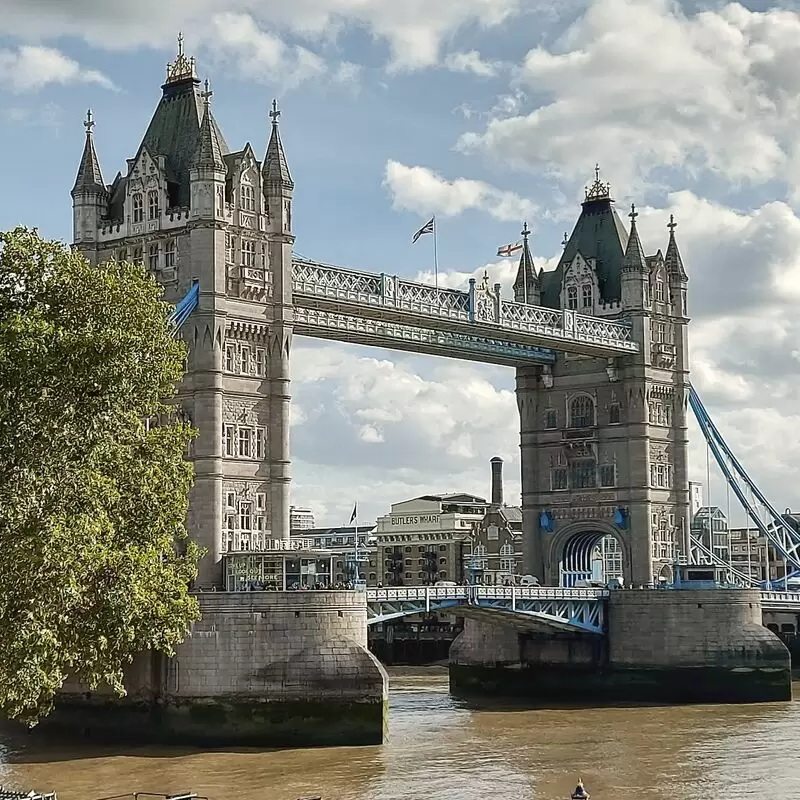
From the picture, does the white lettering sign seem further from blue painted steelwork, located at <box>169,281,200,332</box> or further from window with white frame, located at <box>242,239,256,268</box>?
blue painted steelwork, located at <box>169,281,200,332</box>

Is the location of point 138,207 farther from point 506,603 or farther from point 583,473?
point 583,473

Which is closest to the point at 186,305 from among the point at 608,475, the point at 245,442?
the point at 245,442

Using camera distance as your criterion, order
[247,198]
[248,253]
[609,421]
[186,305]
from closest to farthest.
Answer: [186,305] < [248,253] < [247,198] < [609,421]

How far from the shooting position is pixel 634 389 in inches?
3246

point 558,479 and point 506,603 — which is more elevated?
point 558,479

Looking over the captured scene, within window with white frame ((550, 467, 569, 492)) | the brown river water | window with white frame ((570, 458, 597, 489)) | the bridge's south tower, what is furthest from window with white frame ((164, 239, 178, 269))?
window with white frame ((550, 467, 569, 492))

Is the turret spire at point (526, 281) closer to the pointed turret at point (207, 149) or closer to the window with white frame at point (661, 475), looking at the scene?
the window with white frame at point (661, 475)

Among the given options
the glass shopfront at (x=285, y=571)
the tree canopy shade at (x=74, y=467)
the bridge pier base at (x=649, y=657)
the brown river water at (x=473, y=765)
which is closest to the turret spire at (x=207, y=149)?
the glass shopfront at (x=285, y=571)

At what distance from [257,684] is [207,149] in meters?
20.4

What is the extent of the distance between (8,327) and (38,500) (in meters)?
4.23

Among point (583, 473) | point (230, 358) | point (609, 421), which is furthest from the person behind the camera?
point (583, 473)

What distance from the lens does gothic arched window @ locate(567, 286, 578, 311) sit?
85.2 meters

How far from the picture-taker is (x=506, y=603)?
6788 centimetres

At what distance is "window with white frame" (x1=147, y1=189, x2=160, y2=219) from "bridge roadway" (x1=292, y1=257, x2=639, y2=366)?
5.81 meters
